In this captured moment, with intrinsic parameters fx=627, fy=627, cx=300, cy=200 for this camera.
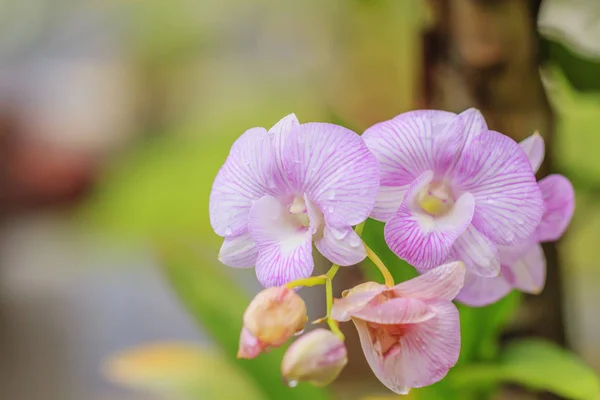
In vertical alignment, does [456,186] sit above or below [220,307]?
above

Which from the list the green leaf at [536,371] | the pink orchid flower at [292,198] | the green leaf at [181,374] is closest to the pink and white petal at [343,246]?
the pink orchid flower at [292,198]

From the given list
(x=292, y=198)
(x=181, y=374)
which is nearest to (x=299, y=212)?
(x=292, y=198)

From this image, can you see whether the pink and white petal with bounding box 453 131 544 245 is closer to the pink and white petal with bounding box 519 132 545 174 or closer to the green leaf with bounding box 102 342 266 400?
the pink and white petal with bounding box 519 132 545 174

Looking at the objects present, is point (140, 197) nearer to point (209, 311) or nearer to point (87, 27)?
point (87, 27)

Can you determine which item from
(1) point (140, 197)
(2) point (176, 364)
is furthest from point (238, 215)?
(1) point (140, 197)

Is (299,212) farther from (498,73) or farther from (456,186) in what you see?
(498,73)

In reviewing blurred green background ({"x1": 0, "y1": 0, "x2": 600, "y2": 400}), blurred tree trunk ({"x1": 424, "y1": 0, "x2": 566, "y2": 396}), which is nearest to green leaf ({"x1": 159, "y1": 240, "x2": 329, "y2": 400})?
blurred green background ({"x1": 0, "y1": 0, "x2": 600, "y2": 400})
